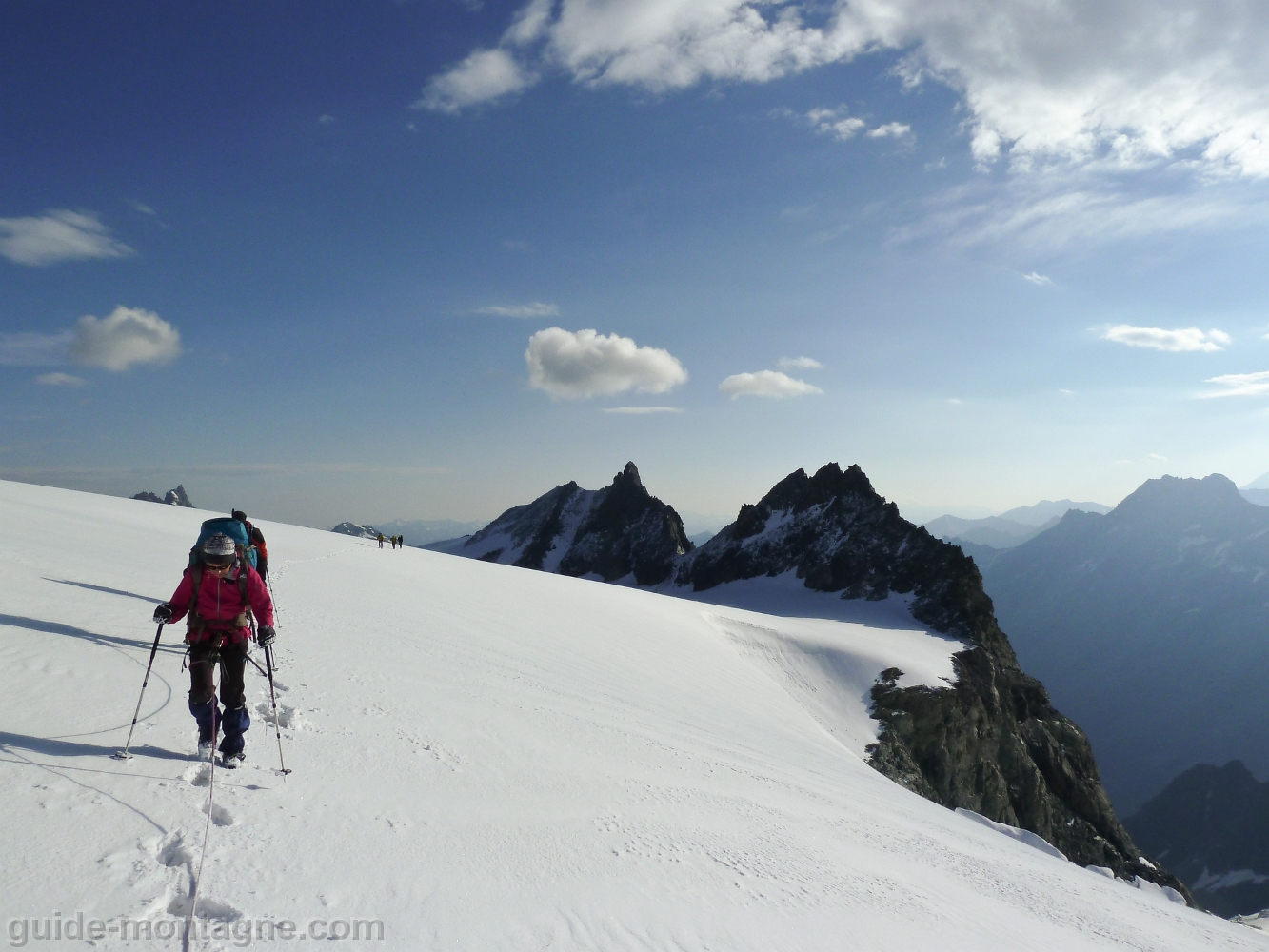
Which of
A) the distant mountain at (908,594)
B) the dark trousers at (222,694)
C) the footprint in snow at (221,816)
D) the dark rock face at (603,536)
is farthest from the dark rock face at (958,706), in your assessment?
the footprint in snow at (221,816)

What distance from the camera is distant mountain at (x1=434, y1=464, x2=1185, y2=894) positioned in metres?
35.6

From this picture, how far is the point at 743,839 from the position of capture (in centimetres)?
697

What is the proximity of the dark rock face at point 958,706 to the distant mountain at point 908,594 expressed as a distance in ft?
0.36

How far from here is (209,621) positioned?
5.27 meters

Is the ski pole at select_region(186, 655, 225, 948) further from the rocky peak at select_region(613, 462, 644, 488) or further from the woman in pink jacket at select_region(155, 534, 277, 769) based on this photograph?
the rocky peak at select_region(613, 462, 644, 488)

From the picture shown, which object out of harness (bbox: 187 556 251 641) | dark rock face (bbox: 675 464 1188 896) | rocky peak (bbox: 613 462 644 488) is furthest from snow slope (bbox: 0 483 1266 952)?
rocky peak (bbox: 613 462 644 488)

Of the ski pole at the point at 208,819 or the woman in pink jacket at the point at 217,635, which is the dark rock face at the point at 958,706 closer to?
the woman in pink jacket at the point at 217,635

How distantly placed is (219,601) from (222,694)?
0.78 metres

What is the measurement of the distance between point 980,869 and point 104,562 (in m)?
17.0

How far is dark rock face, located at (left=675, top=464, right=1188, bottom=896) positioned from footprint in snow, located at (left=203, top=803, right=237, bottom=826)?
102ft

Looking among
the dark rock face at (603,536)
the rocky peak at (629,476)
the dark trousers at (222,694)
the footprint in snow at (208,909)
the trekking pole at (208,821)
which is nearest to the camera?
the trekking pole at (208,821)

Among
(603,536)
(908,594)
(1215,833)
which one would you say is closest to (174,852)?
(908,594)

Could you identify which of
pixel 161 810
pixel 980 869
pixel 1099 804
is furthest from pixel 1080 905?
pixel 1099 804

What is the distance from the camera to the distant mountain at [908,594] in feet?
117
